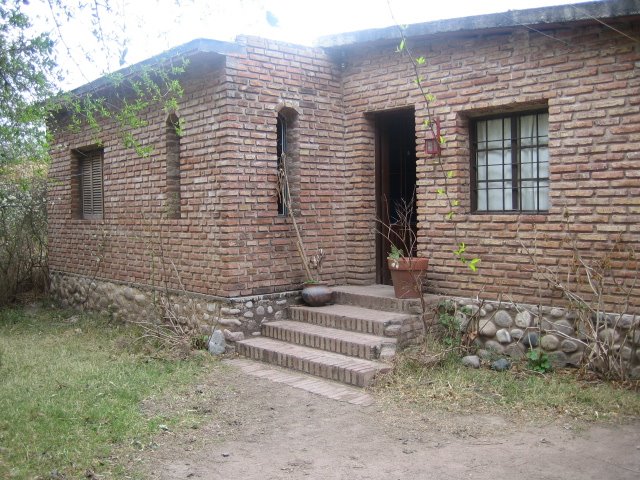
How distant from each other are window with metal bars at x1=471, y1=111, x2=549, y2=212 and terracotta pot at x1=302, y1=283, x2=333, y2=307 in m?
2.25

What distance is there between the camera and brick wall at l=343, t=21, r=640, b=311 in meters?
6.85

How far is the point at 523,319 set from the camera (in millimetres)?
7551

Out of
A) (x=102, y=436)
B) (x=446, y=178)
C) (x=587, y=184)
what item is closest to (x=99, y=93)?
(x=446, y=178)

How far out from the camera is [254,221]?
8.68 m

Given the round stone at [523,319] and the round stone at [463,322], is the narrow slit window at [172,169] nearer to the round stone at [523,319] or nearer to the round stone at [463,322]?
the round stone at [463,322]

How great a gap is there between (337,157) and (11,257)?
8.01 metres

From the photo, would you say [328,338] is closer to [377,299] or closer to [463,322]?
[377,299]

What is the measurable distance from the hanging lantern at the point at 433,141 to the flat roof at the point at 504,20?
1144 mm

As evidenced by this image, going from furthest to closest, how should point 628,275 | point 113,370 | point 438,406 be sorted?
point 113,370 < point 628,275 < point 438,406

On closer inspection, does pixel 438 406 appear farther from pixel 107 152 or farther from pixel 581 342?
pixel 107 152

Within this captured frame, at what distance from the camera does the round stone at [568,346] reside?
7133mm

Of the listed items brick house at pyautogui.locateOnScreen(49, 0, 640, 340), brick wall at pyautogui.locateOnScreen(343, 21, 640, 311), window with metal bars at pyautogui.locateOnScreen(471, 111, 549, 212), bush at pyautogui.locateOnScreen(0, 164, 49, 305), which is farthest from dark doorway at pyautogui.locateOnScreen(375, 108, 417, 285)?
bush at pyautogui.locateOnScreen(0, 164, 49, 305)

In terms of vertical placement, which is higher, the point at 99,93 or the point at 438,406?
the point at 99,93

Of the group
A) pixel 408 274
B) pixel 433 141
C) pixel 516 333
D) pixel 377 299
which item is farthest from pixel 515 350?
pixel 433 141
